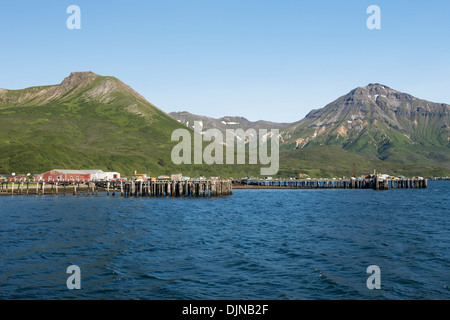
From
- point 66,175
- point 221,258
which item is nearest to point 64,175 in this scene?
point 66,175

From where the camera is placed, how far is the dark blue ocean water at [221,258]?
24281 mm

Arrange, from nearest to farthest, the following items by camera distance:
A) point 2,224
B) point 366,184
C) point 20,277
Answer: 1. point 20,277
2. point 2,224
3. point 366,184

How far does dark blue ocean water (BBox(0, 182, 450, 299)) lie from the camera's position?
24.3 metres

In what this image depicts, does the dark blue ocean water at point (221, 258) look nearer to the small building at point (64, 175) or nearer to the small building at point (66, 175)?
the small building at point (64, 175)

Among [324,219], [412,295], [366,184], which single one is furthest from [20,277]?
[366,184]

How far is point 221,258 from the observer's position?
32.8 metres

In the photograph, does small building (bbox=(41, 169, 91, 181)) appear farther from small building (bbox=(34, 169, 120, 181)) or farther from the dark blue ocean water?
the dark blue ocean water

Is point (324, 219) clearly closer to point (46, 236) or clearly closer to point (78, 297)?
point (46, 236)

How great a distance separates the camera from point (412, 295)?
2367cm

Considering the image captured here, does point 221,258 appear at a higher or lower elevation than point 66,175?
→ lower

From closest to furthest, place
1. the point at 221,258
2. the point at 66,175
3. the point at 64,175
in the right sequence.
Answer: the point at 221,258 → the point at 64,175 → the point at 66,175

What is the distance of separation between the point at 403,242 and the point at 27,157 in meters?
193

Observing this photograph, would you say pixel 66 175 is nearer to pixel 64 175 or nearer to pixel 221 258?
pixel 64 175

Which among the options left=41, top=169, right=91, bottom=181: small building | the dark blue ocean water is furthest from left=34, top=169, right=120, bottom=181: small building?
the dark blue ocean water
